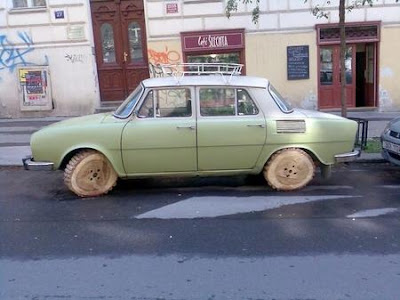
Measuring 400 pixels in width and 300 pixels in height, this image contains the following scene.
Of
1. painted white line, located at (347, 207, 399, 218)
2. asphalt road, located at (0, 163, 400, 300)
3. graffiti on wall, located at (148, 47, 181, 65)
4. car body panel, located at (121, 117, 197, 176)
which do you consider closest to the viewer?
asphalt road, located at (0, 163, 400, 300)

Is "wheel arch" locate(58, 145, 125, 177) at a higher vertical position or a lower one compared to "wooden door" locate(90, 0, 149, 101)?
lower

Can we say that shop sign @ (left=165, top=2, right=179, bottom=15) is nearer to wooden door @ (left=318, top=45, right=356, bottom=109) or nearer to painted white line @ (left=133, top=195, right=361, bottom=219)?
wooden door @ (left=318, top=45, right=356, bottom=109)

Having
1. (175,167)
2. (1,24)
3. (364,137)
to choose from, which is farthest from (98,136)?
(1,24)

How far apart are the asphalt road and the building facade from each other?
6.76 meters

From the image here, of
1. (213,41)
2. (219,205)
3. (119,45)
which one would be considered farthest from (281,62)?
(219,205)

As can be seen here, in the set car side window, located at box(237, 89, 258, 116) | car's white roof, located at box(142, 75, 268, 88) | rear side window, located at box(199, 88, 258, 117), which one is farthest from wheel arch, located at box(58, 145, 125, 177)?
car side window, located at box(237, 89, 258, 116)

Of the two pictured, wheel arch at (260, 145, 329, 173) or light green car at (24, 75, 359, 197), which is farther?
wheel arch at (260, 145, 329, 173)

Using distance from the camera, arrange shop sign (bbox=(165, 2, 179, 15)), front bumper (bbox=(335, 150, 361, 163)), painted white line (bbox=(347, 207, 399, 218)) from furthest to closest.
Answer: shop sign (bbox=(165, 2, 179, 15))
front bumper (bbox=(335, 150, 361, 163))
painted white line (bbox=(347, 207, 399, 218))

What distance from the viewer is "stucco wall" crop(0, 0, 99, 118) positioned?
41.5ft

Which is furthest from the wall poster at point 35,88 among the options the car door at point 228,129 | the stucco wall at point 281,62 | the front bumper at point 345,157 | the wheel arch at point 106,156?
the front bumper at point 345,157

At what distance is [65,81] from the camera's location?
13039 millimetres

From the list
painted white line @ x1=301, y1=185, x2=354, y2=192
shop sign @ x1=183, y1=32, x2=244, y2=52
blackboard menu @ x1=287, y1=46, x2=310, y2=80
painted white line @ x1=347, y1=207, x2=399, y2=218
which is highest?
shop sign @ x1=183, y1=32, x2=244, y2=52

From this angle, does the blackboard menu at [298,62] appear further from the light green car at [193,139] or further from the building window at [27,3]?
the building window at [27,3]

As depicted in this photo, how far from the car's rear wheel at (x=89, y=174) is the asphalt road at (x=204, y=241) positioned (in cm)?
16
